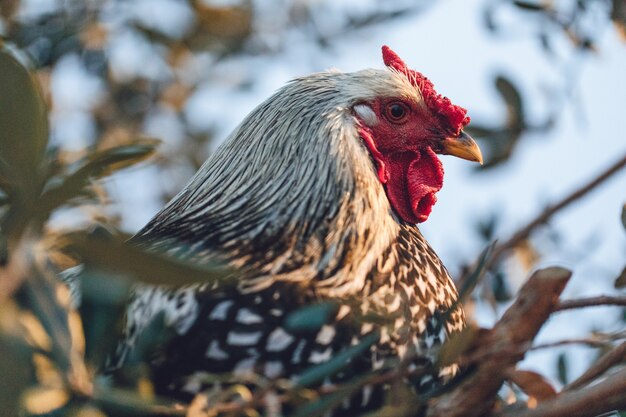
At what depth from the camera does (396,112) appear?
10.6 ft

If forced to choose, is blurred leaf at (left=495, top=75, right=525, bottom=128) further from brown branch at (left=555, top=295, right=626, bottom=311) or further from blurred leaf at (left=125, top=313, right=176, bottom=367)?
blurred leaf at (left=125, top=313, right=176, bottom=367)

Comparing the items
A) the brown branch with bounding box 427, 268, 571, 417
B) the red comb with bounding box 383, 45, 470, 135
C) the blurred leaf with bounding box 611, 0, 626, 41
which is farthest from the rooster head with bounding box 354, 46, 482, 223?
the brown branch with bounding box 427, 268, 571, 417

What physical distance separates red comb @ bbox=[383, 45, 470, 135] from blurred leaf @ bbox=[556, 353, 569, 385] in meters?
0.82

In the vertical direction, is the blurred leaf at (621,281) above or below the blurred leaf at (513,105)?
below

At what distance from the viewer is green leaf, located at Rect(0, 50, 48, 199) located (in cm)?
127

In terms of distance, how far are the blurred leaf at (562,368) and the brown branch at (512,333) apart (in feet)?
3.77

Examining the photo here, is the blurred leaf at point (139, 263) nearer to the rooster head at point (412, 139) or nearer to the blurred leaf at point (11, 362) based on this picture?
the blurred leaf at point (11, 362)

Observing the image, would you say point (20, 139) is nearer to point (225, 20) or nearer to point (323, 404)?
point (323, 404)

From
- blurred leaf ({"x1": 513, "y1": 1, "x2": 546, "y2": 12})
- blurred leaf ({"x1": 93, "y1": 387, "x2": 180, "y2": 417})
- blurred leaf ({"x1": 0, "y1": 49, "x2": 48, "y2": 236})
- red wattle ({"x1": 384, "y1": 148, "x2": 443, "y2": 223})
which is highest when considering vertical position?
blurred leaf ({"x1": 513, "y1": 1, "x2": 546, "y2": 12})

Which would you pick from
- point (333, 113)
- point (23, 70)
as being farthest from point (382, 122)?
point (23, 70)

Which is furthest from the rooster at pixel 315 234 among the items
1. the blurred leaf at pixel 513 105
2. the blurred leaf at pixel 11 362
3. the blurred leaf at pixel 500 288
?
the blurred leaf at pixel 500 288

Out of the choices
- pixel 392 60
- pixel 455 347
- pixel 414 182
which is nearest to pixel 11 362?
pixel 455 347

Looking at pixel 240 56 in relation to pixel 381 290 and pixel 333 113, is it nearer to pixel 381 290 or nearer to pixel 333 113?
pixel 333 113

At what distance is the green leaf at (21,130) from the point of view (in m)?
1.27
